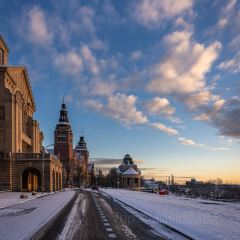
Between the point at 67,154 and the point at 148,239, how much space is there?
609 ft

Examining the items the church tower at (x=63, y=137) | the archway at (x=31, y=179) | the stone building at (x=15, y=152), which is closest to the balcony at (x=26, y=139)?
the stone building at (x=15, y=152)

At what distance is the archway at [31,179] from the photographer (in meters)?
89.5

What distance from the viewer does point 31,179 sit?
320 ft

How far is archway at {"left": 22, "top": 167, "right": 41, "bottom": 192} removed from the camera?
89.5 m

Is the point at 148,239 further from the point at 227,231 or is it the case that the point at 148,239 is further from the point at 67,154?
the point at 67,154

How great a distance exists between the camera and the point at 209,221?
19.3m

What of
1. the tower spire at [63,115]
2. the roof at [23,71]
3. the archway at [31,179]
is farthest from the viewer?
the tower spire at [63,115]

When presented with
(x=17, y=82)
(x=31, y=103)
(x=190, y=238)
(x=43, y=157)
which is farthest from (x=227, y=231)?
(x=31, y=103)

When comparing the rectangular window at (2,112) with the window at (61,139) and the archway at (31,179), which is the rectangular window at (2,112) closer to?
the archway at (31,179)

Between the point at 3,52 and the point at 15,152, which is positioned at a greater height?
the point at 3,52

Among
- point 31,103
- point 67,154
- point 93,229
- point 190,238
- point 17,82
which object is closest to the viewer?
point 190,238

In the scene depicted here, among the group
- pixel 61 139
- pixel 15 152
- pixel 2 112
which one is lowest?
pixel 15 152

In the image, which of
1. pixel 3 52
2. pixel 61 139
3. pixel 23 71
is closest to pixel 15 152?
pixel 23 71

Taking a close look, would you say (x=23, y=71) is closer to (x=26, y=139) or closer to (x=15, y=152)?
(x=26, y=139)
